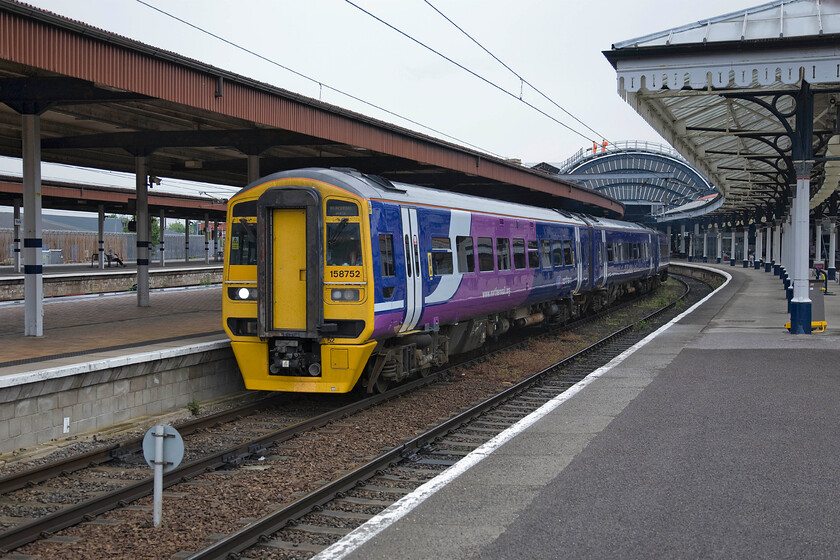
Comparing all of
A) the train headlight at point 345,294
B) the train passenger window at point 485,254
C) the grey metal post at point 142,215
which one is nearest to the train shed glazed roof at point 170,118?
the grey metal post at point 142,215

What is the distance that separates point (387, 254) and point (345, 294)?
847mm

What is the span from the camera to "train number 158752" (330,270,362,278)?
33.4 ft

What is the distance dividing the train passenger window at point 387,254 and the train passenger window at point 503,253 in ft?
14.3

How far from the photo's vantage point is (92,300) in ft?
Answer: 70.1

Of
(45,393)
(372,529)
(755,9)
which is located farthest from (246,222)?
(755,9)

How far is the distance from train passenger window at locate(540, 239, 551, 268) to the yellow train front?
7.95m

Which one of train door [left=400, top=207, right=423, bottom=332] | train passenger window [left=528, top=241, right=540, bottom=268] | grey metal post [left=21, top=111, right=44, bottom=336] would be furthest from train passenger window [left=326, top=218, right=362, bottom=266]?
train passenger window [left=528, top=241, right=540, bottom=268]

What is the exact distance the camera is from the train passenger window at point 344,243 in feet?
33.5

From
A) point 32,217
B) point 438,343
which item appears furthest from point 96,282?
point 438,343

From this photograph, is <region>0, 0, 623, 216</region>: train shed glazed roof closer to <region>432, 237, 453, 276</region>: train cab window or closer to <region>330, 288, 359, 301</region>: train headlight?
<region>432, 237, 453, 276</region>: train cab window

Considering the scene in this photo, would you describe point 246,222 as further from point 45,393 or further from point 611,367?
point 611,367

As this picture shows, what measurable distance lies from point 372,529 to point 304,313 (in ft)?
16.3

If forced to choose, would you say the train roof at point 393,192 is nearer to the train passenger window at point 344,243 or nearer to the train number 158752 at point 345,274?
the train passenger window at point 344,243

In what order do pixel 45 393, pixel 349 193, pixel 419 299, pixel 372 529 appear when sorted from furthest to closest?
pixel 419 299, pixel 349 193, pixel 45 393, pixel 372 529
